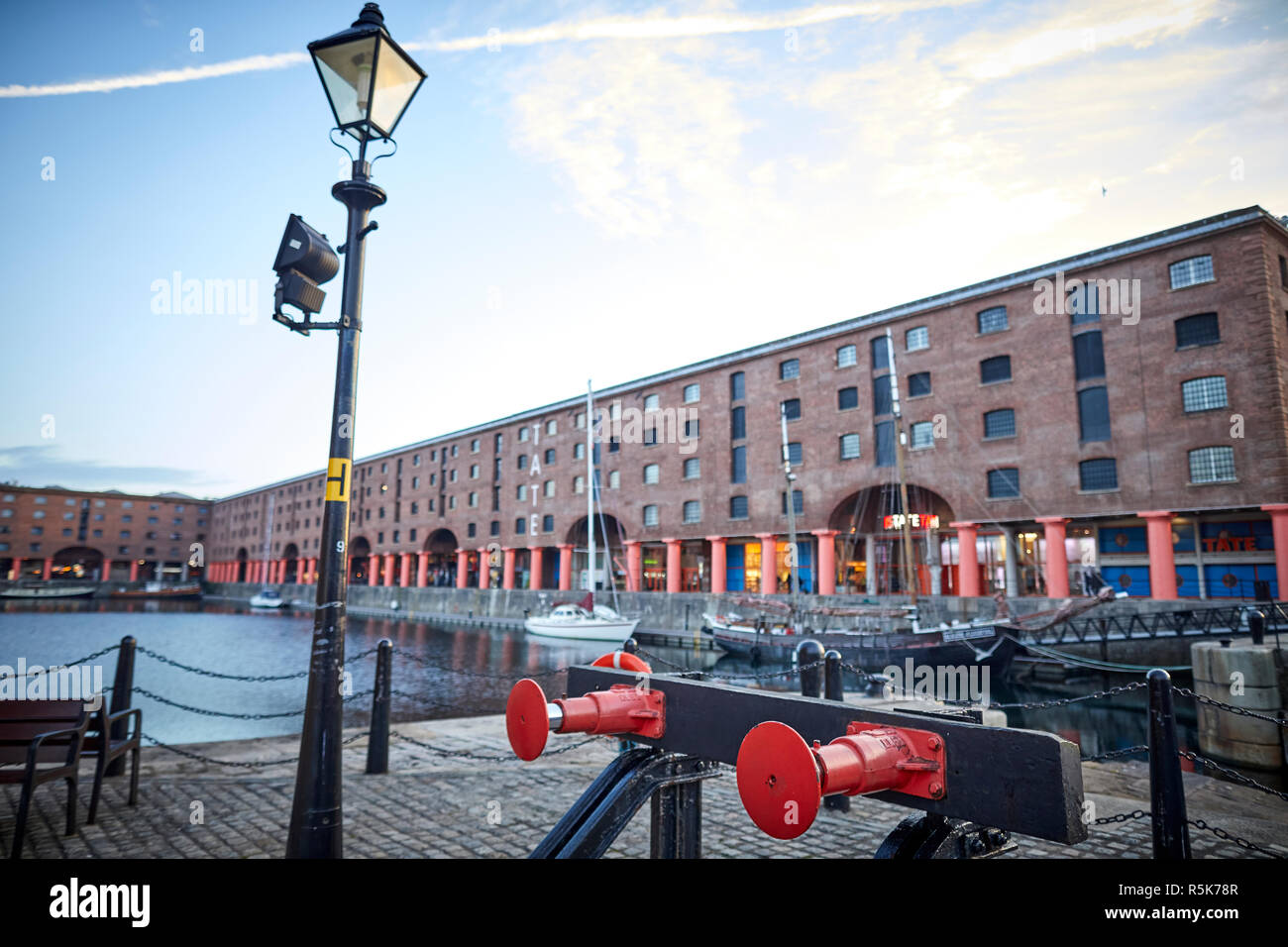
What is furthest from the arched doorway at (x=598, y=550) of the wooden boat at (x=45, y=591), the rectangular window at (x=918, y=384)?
the wooden boat at (x=45, y=591)

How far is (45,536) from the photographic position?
9938 cm

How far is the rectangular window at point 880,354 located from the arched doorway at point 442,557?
39.7 metres

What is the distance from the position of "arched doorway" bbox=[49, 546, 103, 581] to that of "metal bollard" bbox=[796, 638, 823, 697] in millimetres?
125137

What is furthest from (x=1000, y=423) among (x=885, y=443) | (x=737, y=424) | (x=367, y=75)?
(x=367, y=75)

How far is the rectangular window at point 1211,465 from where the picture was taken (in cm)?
2539

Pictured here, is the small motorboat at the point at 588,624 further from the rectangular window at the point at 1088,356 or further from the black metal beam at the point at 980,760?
the black metal beam at the point at 980,760

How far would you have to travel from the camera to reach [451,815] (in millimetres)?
5980

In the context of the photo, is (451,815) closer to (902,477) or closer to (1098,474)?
(902,477)
